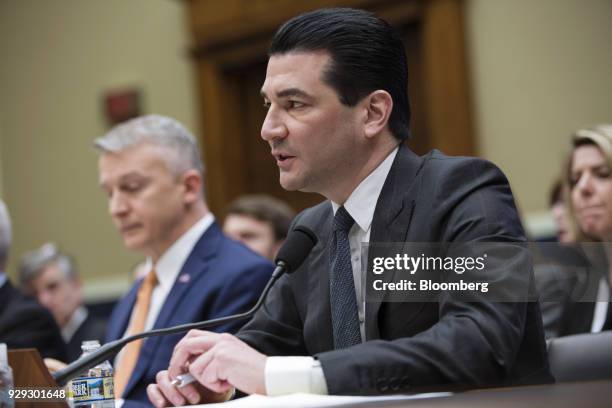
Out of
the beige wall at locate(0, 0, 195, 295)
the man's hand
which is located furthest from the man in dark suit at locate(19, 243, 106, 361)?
the man's hand

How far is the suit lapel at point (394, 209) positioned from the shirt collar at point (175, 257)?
1.19 m

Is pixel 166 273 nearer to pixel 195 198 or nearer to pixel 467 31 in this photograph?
pixel 195 198

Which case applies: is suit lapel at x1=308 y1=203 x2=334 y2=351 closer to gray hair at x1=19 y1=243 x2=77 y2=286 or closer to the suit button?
the suit button

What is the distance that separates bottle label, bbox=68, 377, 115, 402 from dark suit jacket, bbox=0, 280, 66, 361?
1.27 m

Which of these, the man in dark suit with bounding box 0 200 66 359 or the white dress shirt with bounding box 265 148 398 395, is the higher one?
the white dress shirt with bounding box 265 148 398 395

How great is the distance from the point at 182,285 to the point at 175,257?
0.68ft

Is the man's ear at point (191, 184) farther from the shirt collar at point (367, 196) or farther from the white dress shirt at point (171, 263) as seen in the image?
the shirt collar at point (367, 196)

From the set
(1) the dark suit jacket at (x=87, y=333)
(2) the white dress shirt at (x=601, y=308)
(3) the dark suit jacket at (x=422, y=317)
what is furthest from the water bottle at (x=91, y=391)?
(1) the dark suit jacket at (x=87, y=333)

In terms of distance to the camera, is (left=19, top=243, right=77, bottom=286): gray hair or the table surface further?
(left=19, top=243, right=77, bottom=286): gray hair

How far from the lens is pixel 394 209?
1881 millimetres

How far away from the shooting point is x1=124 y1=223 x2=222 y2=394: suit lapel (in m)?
2.64

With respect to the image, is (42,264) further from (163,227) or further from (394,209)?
(394,209)

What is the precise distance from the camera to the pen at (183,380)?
1758 mm

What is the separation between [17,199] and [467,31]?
12.7ft
